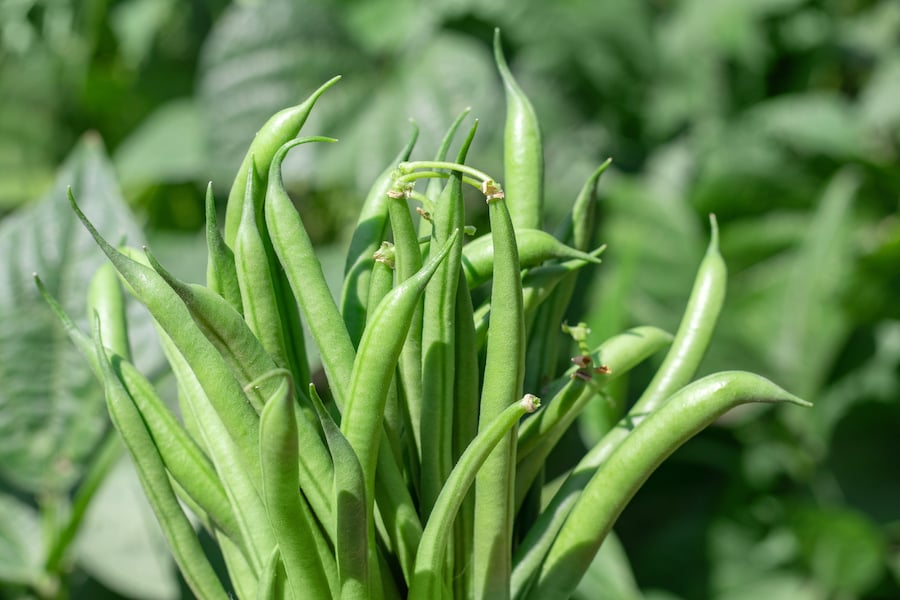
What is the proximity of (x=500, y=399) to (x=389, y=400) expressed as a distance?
55 millimetres

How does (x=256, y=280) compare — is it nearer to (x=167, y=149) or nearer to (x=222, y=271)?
(x=222, y=271)

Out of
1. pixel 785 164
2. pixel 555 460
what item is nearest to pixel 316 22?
pixel 555 460

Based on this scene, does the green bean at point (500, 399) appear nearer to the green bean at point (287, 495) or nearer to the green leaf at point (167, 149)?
the green bean at point (287, 495)

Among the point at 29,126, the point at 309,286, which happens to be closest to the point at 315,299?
the point at 309,286

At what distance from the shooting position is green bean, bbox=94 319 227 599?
42 cm

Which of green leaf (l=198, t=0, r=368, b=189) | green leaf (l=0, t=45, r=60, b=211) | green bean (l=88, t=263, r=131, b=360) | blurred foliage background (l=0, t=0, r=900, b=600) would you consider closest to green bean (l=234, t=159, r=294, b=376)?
green bean (l=88, t=263, r=131, b=360)

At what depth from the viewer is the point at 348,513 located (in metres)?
0.37

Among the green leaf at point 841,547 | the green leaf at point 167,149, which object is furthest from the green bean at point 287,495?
the green leaf at point 167,149

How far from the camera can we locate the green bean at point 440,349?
0.39m

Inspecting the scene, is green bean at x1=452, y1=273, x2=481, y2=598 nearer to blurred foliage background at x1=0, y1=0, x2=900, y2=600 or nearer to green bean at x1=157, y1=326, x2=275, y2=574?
green bean at x1=157, y1=326, x2=275, y2=574

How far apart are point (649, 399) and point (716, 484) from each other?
1100 mm

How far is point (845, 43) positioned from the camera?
1931 mm

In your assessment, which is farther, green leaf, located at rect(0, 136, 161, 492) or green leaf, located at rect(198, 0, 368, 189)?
green leaf, located at rect(198, 0, 368, 189)

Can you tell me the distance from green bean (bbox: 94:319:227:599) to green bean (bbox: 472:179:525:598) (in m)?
0.13
